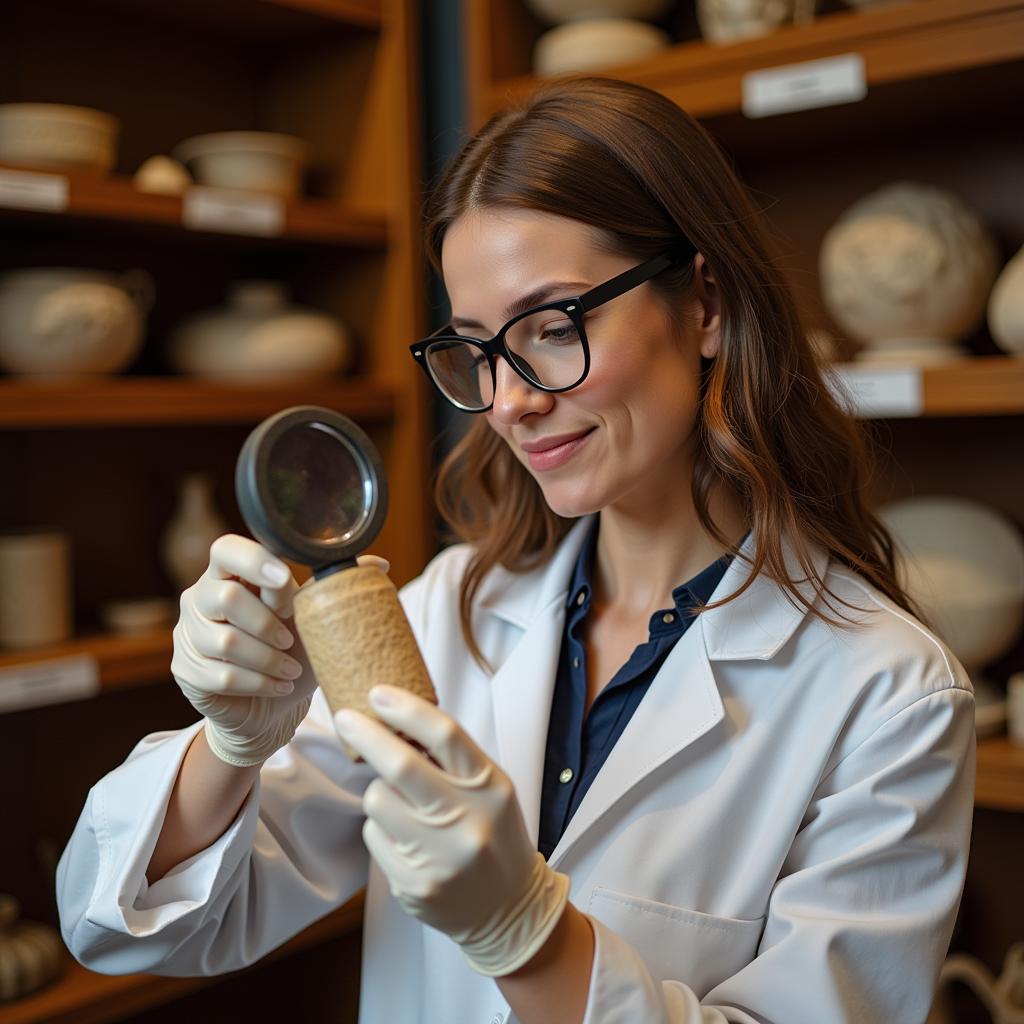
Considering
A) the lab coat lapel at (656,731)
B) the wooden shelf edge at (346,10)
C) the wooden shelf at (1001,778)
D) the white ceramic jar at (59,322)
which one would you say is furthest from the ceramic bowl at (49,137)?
the wooden shelf at (1001,778)

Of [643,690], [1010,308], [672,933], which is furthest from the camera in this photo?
[1010,308]

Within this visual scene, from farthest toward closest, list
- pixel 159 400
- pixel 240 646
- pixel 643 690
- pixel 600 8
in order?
pixel 600 8
pixel 159 400
pixel 643 690
pixel 240 646

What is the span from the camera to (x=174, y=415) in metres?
1.81

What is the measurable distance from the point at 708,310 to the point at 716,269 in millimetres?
52

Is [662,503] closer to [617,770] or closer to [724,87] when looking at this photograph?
[617,770]

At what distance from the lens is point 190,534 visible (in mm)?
1990

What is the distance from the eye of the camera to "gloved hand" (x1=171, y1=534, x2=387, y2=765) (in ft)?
2.86

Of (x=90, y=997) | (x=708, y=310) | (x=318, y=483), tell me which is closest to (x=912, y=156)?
(x=708, y=310)

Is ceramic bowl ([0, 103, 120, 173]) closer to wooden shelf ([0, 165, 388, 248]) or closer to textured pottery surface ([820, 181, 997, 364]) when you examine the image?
wooden shelf ([0, 165, 388, 248])

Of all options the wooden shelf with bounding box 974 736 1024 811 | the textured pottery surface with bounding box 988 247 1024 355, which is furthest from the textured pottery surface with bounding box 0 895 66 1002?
the textured pottery surface with bounding box 988 247 1024 355

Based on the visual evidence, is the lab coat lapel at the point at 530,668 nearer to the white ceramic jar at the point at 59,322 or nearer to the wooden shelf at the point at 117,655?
the wooden shelf at the point at 117,655

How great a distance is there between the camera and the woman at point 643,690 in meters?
0.98

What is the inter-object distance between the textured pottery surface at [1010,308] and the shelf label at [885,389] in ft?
0.40

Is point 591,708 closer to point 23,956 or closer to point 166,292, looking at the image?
point 23,956
